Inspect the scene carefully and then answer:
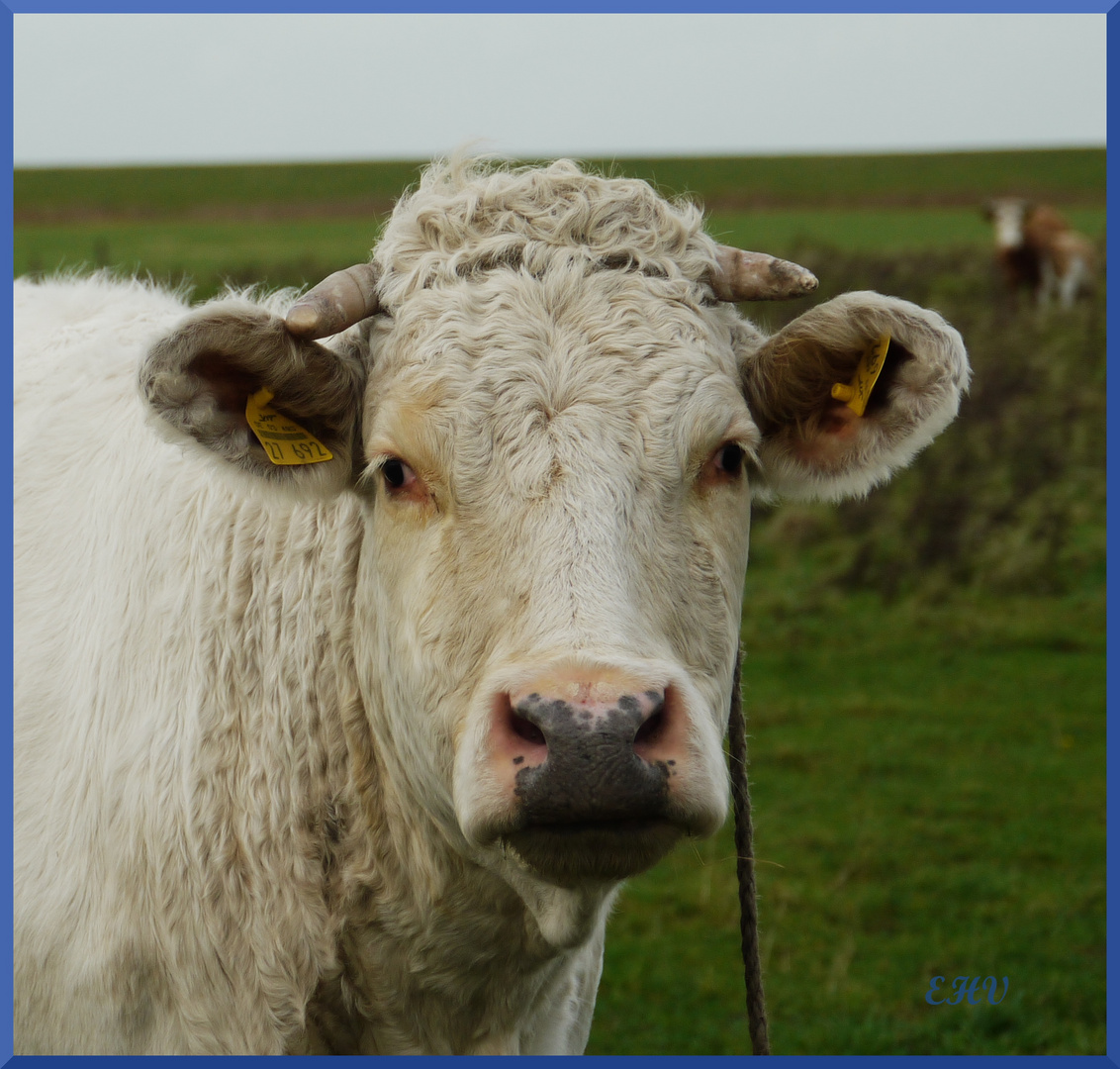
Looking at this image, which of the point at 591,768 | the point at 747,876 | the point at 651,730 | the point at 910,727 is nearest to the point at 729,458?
the point at 651,730

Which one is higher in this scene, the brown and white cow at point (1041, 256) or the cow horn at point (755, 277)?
the brown and white cow at point (1041, 256)

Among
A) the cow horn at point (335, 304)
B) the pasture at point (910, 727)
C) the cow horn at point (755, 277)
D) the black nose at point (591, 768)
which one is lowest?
the pasture at point (910, 727)

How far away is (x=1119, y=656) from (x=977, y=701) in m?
6.14

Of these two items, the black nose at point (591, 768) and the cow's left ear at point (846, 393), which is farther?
the cow's left ear at point (846, 393)

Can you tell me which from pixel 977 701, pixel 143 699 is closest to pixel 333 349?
pixel 143 699

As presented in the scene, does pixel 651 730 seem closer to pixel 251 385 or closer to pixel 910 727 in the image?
pixel 251 385

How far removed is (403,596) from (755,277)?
1.14 metres

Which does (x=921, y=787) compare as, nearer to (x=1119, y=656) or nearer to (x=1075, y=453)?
(x=1119, y=656)

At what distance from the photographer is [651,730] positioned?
235 centimetres

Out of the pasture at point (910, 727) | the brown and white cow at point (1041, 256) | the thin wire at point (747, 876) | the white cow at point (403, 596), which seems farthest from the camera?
the brown and white cow at point (1041, 256)

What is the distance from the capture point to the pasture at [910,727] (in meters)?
5.71

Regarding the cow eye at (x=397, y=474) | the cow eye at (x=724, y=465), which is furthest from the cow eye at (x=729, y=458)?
the cow eye at (x=397, y=474)

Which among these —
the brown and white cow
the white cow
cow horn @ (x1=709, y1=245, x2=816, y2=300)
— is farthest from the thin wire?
the brown and white cow

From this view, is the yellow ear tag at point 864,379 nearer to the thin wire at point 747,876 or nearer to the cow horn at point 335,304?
the thin wire at point 747,876
